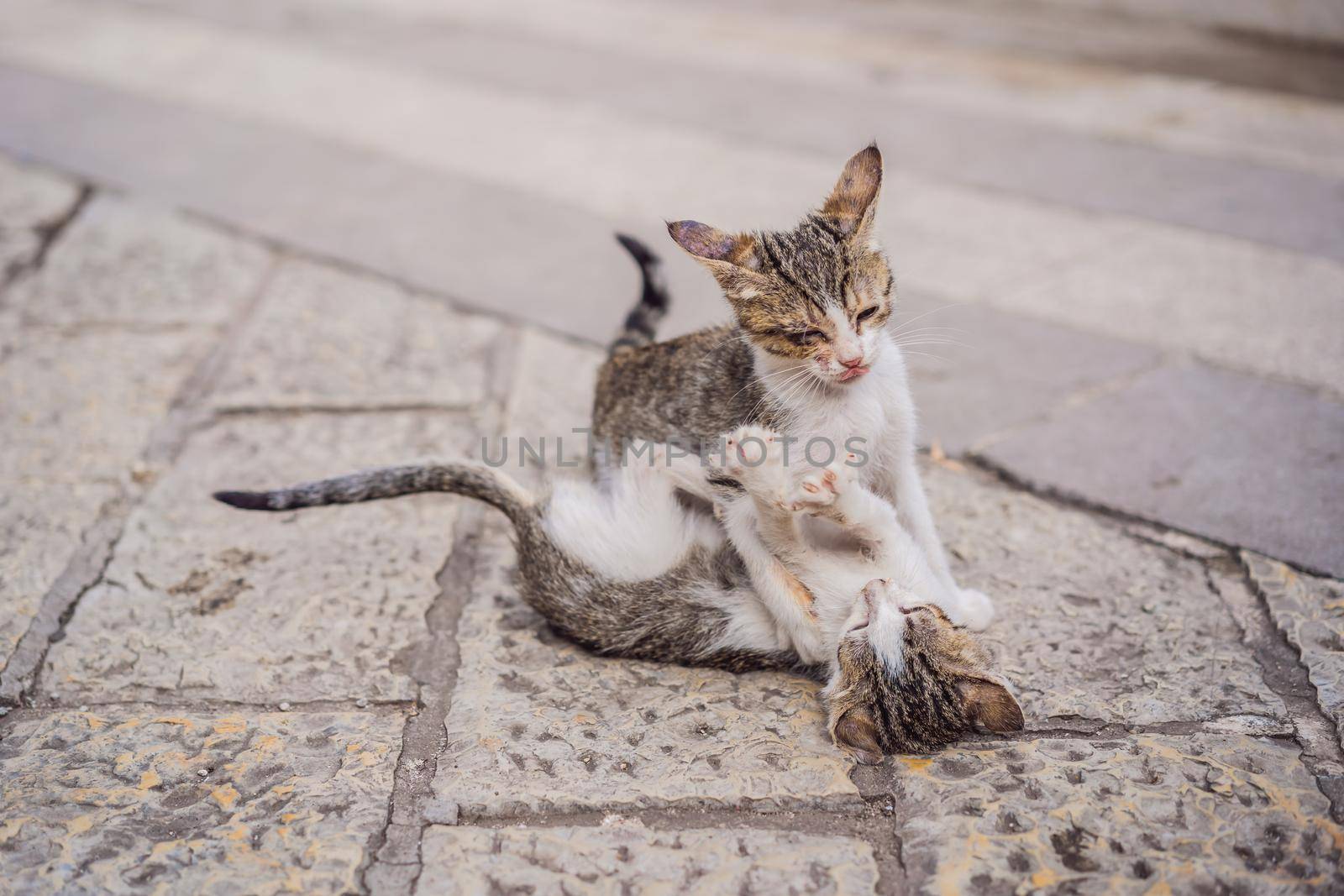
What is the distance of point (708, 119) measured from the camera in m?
6.36

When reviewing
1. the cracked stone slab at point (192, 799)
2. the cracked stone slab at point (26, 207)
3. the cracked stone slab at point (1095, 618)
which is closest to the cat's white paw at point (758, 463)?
the cracked stone slab at point (1095, 618)

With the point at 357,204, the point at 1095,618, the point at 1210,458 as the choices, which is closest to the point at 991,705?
the point at 1095,618

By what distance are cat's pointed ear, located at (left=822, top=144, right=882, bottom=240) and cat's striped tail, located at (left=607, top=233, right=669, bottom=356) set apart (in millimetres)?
751

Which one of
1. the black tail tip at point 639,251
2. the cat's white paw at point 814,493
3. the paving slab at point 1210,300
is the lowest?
the cat's white paw at point 814,493

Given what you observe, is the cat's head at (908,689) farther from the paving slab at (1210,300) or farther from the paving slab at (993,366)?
the paving slab at (1210,300)

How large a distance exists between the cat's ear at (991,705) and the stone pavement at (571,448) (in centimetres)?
7

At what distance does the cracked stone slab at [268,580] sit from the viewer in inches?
109

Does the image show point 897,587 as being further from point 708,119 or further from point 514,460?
point 708,119

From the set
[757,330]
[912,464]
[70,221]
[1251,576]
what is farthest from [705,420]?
[70,221]

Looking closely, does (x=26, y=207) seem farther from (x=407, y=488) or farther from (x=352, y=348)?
(x=407, y=488)

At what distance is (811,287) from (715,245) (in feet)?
0.85

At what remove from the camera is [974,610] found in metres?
2.82

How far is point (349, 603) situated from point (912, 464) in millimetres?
1568

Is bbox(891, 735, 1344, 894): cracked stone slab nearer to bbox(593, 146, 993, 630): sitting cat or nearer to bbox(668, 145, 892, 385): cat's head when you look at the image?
bbox(593, 146, 993, 630): sitting cat
